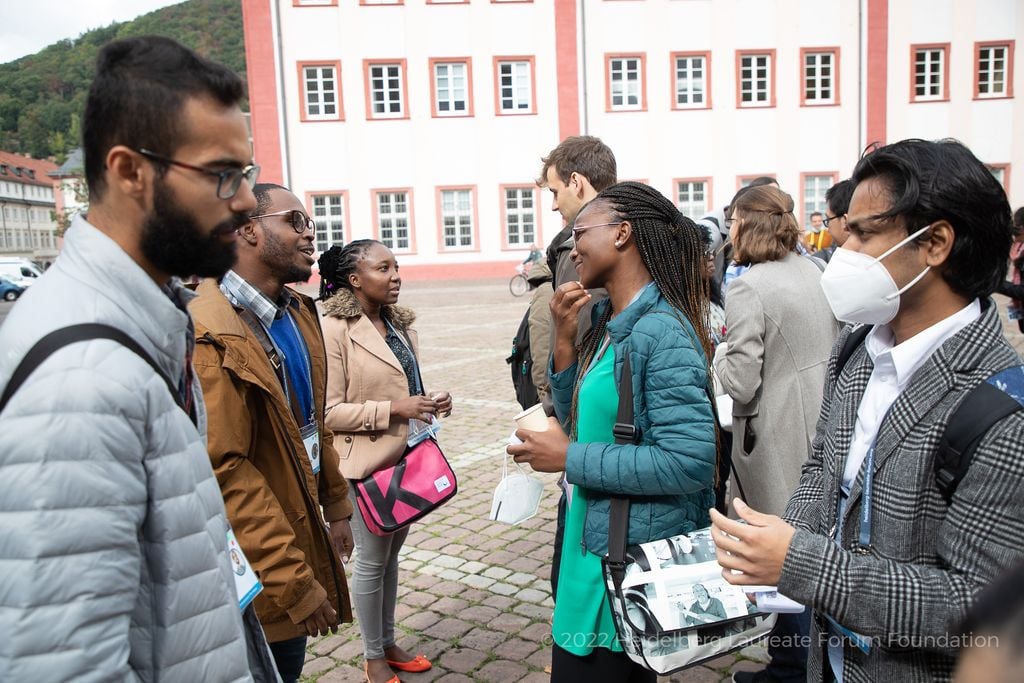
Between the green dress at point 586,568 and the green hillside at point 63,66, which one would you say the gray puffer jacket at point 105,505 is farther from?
the green hillside at point 63,66

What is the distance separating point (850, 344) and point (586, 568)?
3.38 ft

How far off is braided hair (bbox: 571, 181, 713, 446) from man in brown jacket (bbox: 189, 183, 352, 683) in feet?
3.17

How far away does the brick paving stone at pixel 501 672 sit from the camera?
370 centimetres

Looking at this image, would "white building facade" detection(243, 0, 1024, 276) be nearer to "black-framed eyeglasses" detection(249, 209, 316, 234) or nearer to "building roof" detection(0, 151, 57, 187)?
"black-framed eyeglasses" detection(249, 209, 316, 234)

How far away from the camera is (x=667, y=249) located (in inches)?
102

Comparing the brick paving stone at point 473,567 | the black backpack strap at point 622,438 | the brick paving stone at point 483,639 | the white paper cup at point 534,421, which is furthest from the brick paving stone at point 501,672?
the black backpack strap at point 622,438

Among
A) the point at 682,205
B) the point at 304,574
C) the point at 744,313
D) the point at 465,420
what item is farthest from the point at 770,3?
the point at 304,574

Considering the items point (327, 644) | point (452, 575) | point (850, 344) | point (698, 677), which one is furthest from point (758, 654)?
point (850, 344)

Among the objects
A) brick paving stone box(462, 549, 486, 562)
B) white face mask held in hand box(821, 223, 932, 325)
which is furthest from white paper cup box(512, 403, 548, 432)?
brick paving stone box(462, 549, 486, 562)

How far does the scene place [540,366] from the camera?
3969mm

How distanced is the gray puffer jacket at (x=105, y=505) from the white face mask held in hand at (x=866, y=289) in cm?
148

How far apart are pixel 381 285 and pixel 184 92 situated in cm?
240

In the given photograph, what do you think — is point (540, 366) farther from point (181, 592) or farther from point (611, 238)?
point (181, 592)

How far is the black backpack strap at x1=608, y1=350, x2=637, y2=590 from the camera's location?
2.34 metres
